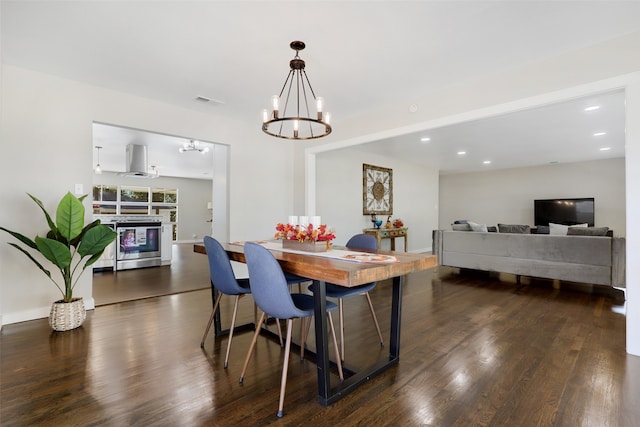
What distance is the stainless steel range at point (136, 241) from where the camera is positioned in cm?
572

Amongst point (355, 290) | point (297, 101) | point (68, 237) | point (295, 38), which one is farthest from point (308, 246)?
point (68, 237)

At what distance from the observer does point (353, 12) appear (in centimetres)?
216

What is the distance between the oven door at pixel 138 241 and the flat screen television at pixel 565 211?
30.6 feet

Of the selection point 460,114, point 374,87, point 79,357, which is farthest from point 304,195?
point 79,357

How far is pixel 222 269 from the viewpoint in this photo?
224 cm

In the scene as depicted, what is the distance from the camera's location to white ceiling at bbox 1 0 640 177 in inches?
84.1

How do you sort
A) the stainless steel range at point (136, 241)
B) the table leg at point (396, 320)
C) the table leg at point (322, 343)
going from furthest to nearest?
the stainless steel range at point (136, 241) → the table leg at point (396, 320) → the table leg at point (322, 343)

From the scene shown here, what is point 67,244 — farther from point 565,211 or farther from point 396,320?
point 565,211

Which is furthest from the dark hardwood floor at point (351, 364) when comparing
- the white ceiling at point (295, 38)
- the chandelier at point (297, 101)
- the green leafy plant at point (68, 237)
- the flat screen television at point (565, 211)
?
the flat screen television at point (565, 211)

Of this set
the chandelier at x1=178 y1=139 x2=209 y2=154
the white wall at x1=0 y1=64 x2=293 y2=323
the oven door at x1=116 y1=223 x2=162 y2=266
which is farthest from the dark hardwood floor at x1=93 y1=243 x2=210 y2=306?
the chandelier at x1=178 y1=139 x2=209 y2=154

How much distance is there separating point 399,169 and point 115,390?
6.96 m

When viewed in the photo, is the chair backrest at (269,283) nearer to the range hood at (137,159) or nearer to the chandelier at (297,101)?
the chandelier at (297,101)

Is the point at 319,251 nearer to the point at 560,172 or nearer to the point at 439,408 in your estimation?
the point at 439,408

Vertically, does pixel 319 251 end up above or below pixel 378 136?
below
